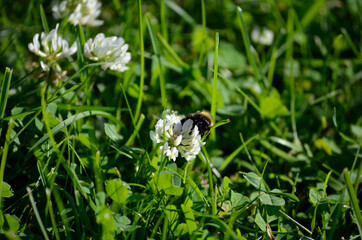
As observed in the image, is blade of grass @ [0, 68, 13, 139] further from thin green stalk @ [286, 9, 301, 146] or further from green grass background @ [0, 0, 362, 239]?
thin green stalk @ [286, 9, 301, 146]

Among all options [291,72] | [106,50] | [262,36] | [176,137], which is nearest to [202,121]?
[176,137]

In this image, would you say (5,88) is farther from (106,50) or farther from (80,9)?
(80,9)

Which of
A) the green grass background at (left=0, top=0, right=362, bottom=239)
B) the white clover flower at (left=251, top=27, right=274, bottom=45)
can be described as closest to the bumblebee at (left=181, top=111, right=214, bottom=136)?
the green grass background at (left=0, top=0, right=362, bottom=239)

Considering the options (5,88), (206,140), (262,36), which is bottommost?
(206,140)

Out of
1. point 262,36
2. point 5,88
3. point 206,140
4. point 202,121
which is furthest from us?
point 262,36

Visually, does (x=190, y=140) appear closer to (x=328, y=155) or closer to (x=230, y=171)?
(x=230, y=171)

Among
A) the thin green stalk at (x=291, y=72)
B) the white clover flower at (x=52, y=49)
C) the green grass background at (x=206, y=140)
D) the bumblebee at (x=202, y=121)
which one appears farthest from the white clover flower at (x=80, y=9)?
the thin green stalk at (x=291, y=72)
